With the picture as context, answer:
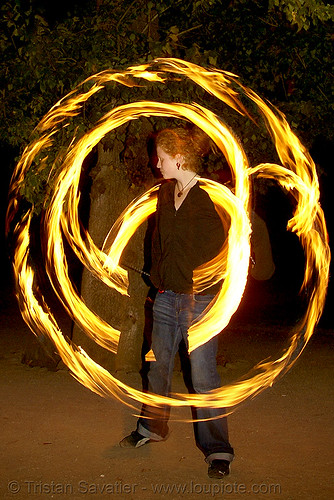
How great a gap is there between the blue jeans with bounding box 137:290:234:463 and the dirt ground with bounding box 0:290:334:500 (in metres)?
0.18

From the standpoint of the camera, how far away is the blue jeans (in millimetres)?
5230

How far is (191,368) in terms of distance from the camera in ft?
17.3

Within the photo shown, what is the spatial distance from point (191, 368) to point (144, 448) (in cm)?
82

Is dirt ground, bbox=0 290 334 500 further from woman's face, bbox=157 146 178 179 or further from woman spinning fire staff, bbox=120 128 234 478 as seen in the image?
woman's face, bbox=157 146 178 179

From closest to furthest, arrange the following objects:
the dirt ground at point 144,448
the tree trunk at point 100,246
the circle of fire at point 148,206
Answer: the dirt ground at point 144,448 < the circle of fire at point 148,206 < the tree trunk at point 100,246

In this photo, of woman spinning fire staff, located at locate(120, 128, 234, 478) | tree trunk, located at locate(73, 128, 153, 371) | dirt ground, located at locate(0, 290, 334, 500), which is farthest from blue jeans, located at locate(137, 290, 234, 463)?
tree trunk, located at locate(73, 128, 153, 371)

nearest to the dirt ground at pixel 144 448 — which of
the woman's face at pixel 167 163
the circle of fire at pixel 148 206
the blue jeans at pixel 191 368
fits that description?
the blue jeans at pixel 191 368

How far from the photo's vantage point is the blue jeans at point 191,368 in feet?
17.2

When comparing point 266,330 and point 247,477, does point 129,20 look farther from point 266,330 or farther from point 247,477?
point 266,330

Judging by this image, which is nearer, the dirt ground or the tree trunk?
the dirt ground

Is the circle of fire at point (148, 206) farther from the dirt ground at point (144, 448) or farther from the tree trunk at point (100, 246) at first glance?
the tree trunk at point (100, 246)

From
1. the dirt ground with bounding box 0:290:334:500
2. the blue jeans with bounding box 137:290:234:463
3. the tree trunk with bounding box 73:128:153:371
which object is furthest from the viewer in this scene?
Answer: the tree trunk with bounding box 73:128:153:371

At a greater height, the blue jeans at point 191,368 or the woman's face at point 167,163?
the woman's face at point 167,163

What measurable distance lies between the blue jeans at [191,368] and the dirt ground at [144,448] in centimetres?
18
